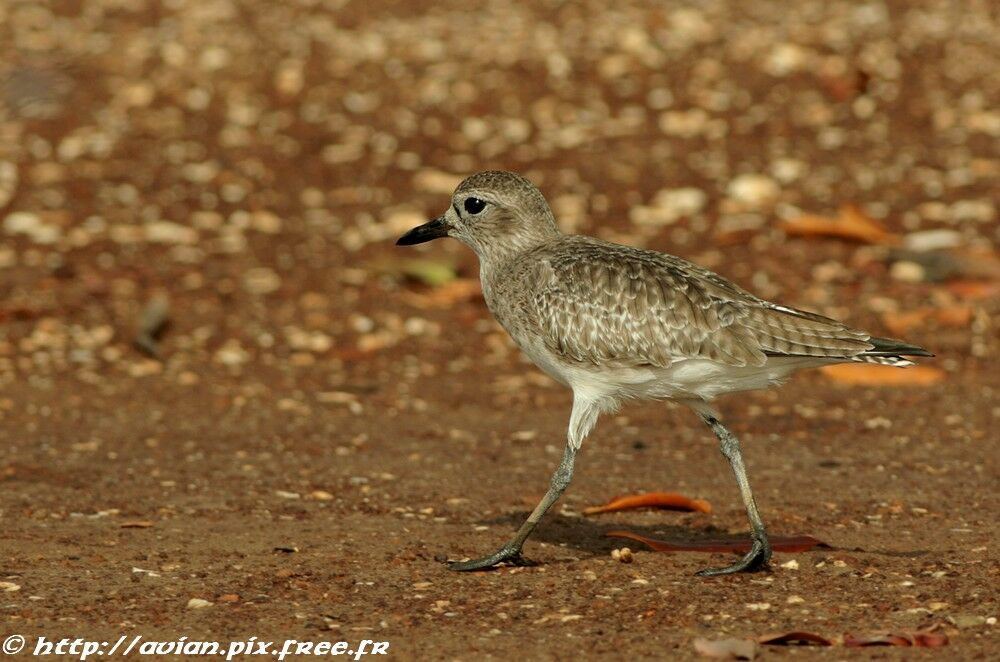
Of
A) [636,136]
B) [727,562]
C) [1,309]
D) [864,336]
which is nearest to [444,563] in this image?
Answer: [727,562]

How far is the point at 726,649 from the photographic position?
541cm

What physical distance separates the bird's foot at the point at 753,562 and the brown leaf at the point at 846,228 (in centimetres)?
661

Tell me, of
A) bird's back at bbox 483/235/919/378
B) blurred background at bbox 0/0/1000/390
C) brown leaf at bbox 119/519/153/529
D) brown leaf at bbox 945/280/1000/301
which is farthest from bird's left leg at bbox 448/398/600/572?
brown leaf at bbox 945/280/1000/301

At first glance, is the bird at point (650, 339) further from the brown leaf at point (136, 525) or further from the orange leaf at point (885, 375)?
the orange leaf at point (885, 375)

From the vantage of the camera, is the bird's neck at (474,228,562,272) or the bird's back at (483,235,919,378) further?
the bird's neck at (474,228,562,272)

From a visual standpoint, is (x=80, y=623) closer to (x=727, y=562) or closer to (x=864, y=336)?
(x=727, y=562)

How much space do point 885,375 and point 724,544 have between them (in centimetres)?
386

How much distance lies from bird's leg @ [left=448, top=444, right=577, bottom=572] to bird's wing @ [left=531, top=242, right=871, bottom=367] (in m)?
0.51

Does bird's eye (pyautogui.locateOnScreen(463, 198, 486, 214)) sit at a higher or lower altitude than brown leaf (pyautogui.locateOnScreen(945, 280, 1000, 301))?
higher

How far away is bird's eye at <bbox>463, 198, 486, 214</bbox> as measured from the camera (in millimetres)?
7418

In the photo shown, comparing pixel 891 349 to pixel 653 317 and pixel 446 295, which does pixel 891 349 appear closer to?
pixel 653 317

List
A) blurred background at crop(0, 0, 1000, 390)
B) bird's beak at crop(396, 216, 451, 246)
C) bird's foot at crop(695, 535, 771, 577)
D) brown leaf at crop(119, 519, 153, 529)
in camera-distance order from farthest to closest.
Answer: blurred background at crop(0, 0, 1000, 390) → bird's beak at crop(396, 216, 451, 246) → brown leaf at crop(119, 519, 153, 529) → bird's foot at crop(695, 535, 771, 577)

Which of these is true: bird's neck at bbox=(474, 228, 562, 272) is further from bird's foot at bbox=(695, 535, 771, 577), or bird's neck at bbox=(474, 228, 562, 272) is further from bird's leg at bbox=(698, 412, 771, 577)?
bird's foot at bbox=(695, 535, 771, 577)

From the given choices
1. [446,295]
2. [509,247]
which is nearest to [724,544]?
[509,247]
